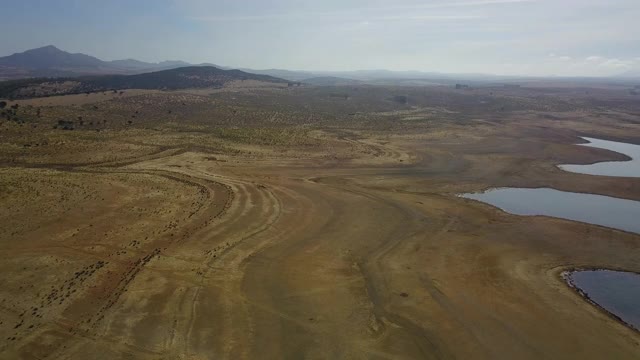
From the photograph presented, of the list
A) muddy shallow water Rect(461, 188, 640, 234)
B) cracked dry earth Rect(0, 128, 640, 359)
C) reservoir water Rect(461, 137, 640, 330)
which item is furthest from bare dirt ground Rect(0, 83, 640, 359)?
muddy shallow water Rect(461, 188, 640, 234)

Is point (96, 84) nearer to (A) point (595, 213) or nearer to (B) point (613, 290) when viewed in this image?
(A) point (595, 213)

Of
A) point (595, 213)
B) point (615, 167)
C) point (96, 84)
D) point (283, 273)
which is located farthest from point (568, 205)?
point (96, 84)

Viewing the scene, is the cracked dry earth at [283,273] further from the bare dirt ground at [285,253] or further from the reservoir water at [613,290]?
the reservoir water at [613,290]

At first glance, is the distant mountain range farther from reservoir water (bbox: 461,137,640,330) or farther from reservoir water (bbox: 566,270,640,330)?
reservoir water (bbox: 566,270,640,330)

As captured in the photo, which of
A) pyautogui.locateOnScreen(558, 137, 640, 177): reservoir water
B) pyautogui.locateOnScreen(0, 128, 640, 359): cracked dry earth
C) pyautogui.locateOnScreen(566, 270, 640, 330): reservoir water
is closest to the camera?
pyautogui.locateOnScreen(0, 128, 640, 359): cracked dry earth

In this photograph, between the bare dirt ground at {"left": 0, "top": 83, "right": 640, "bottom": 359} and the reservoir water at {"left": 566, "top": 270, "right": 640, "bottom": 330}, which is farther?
the reservoir water at {"left": 566, "top": 270, "right": 640, "bottom": 330}
